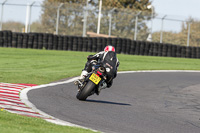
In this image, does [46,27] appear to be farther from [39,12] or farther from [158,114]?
[158,114]

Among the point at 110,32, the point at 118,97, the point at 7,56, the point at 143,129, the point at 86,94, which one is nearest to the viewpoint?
the point at 143,129

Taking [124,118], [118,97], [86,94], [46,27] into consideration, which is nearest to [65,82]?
[118,97]

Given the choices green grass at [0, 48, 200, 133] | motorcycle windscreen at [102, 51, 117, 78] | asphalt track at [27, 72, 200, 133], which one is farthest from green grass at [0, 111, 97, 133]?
motorcycle windscreen at [102, 51, 117, 78]

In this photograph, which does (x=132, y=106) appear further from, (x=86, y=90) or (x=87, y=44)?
(x=87, y=44)

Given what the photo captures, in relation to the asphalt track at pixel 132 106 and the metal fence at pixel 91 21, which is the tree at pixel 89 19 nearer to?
the metal fence at pixel 91 21

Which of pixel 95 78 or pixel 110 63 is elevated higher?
pixel 110 63

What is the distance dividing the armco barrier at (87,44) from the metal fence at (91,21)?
4.10m

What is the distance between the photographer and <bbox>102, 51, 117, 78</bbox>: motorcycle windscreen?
9.43m

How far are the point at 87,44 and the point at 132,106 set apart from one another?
1636cm

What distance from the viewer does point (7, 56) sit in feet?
67.1

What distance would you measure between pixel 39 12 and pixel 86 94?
68.2ft

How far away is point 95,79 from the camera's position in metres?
9.26

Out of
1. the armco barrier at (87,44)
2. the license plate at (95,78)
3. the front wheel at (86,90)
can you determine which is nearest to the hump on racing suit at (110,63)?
the license plate at (95,78)

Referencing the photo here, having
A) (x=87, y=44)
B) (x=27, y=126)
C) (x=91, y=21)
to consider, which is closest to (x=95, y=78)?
(x=27, y=126)
